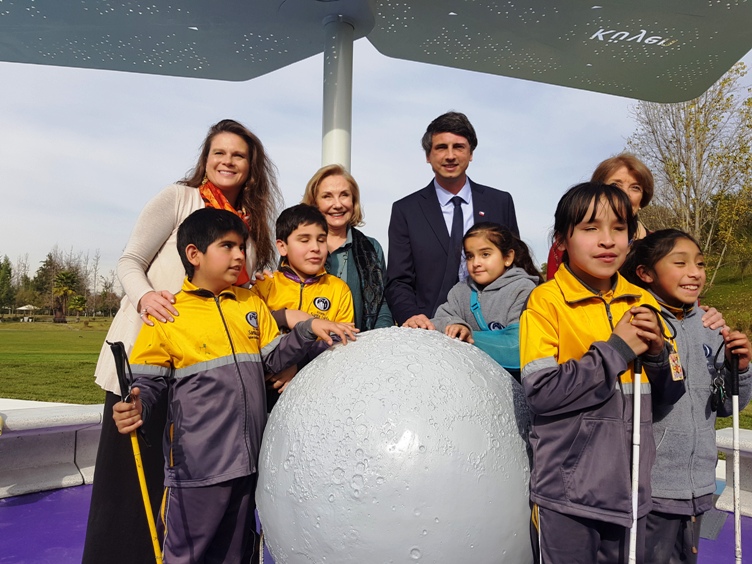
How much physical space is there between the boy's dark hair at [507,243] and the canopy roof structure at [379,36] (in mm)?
3941

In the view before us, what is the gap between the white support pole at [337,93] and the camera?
22.7ft

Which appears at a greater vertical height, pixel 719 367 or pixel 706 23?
pixel 706 23

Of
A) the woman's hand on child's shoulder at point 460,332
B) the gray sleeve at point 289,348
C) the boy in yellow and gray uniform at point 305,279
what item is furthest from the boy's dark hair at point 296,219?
the woman's hand on child's shoulder at point 460,332

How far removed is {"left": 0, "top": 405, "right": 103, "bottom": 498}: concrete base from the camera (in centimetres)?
572

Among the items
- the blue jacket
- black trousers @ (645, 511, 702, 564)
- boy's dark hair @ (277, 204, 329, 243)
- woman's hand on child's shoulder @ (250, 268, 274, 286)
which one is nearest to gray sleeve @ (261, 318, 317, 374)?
woman's hand on child's shoulder @ (250, 268, 274, 286)

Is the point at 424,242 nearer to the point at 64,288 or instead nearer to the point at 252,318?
the point at 252,318

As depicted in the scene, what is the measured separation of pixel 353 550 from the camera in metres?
2.27

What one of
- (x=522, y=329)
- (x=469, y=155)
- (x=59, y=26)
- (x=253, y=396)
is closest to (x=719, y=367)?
(x=522, y=329)

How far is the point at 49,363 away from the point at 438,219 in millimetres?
17905

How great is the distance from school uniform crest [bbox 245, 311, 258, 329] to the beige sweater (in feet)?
2.00

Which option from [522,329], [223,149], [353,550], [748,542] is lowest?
[748,542]

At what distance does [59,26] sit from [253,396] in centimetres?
584

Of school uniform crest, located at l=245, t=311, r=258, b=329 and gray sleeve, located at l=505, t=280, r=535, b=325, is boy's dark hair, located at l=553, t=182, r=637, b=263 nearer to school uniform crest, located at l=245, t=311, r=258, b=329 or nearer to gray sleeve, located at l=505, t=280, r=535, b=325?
gray sleeve, located at l=505, t=280, r=535, b=325

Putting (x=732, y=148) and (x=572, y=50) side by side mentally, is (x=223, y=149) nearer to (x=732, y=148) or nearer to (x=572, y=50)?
(x=572, y=50)
